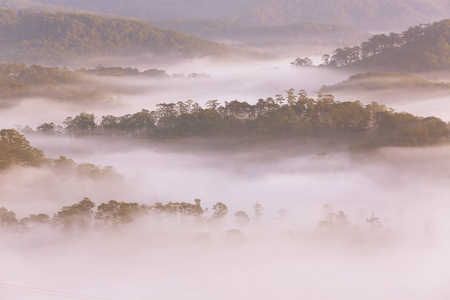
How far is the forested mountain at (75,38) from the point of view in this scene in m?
145

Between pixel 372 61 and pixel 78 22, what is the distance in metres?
86.3

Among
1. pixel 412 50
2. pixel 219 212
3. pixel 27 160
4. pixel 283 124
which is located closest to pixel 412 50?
pixel 412 50

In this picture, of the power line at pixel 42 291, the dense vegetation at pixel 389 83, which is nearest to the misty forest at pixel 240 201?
the power line at pixel 42 291

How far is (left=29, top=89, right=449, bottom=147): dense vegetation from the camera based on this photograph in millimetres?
43156

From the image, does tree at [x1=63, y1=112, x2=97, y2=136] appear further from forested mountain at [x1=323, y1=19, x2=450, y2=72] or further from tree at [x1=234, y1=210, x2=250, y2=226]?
forested mountain at [x1=323, y1=19, x2=450, y2=72]

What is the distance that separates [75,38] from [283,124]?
112 m

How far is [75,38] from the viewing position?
14725 centimetres

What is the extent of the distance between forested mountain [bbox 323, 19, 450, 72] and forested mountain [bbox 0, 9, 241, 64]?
241 feet

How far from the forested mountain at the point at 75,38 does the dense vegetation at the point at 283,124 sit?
90642 mm

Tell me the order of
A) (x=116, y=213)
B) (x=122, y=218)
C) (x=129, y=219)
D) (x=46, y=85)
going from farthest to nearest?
(x=46, y=85)
(x=116, y=213)
(x=129, y=219)
(x=122, y=218)

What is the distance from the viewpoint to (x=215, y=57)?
6654 inches

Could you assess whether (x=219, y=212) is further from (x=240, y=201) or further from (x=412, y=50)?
(x=412, y=50)

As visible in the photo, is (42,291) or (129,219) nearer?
(42,291)

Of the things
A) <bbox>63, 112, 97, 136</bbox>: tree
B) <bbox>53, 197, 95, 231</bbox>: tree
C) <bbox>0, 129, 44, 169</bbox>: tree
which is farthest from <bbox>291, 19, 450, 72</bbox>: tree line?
<bbox>53, 197, 95, 231</bbox>: tree
